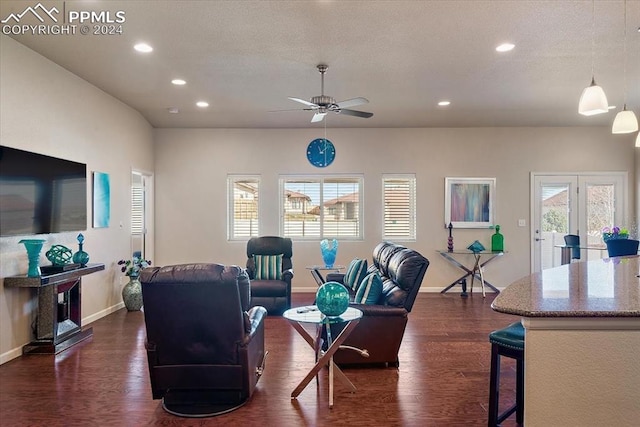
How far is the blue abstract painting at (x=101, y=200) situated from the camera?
5.32m

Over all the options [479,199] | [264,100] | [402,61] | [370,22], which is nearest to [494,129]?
[479,199]

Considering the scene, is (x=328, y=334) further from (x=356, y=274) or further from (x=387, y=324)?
(x=356, y=274)

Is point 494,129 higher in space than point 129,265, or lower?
higher

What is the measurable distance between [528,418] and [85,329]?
4.69 m

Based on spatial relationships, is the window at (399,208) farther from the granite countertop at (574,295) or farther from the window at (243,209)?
the granite countertop at (574,295)

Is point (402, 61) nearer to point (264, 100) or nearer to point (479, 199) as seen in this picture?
point (264, 100)

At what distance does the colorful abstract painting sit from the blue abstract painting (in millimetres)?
5417

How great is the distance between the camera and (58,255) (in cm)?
420

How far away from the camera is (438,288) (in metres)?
7.29

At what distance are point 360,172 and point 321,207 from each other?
3.09ft

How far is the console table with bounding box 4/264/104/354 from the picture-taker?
3814 millimetres

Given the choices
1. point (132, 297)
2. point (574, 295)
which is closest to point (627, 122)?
point (574, 295)
